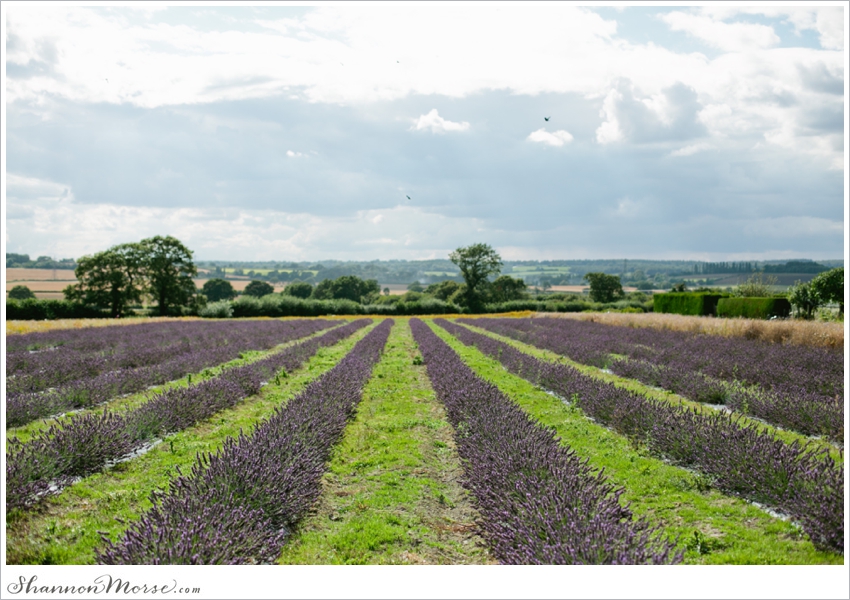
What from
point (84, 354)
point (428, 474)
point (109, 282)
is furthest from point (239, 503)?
point (109, 282)

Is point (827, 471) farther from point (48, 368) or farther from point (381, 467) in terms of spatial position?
point (48, 368)

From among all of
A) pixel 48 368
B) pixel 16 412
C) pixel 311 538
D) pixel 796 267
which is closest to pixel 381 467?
pixel 311 538

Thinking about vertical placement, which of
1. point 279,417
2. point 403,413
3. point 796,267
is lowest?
point 403,413

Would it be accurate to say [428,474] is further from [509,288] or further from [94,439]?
[509,288]

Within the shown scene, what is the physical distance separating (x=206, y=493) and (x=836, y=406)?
7.65 meters

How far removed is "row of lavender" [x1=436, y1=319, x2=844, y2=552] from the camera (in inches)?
142

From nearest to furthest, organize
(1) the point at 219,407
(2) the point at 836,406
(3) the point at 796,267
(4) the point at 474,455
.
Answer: (4) the point at 474,455, (2) the point at 836,406, (1) the point at 219,407, (3) the point at 796,267

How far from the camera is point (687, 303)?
→ 1267 inches

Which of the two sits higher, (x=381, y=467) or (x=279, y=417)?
(x=279, y=417)

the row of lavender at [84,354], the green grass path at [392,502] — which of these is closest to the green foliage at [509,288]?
the row of lavender at [84,354]

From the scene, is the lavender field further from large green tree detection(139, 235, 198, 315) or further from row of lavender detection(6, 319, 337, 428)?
large green tree detection(139, 235, 198, 315)

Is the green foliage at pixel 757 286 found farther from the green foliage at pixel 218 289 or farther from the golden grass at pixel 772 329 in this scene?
the green foliage at pixel 218 289

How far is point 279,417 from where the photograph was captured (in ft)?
20.5

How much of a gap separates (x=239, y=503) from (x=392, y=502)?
146 cm
